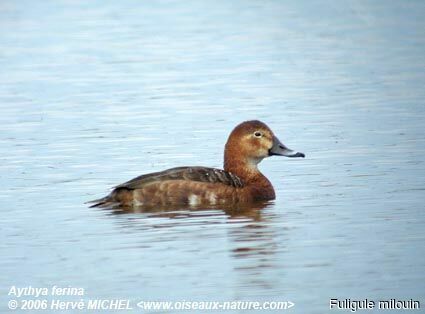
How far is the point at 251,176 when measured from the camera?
12820 millimetres

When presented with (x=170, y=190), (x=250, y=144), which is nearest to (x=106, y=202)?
(x=170, y=190)

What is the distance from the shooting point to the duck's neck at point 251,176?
12539 millimetres

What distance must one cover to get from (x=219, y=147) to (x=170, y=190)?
3.09m

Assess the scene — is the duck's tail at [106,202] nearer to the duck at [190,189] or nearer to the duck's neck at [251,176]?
the duck at [190,189]

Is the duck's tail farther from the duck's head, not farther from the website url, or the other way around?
the website url

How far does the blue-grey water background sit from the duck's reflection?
3cm

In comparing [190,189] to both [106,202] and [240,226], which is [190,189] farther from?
[240,226]

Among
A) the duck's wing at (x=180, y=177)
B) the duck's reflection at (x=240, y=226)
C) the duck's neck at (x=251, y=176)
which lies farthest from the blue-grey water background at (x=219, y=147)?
the duck's wing at (x=180, y=177)

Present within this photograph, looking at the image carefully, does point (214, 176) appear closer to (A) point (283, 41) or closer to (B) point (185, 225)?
(B) point (185, 225)

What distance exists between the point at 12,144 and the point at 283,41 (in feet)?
34.3

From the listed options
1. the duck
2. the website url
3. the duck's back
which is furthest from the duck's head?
the website url

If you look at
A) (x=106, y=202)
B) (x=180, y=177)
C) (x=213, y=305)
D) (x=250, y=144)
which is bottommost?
(x=213, y=305)

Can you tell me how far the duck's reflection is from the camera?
977 centimetres

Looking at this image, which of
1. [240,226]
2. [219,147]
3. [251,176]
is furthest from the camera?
[219,147]
